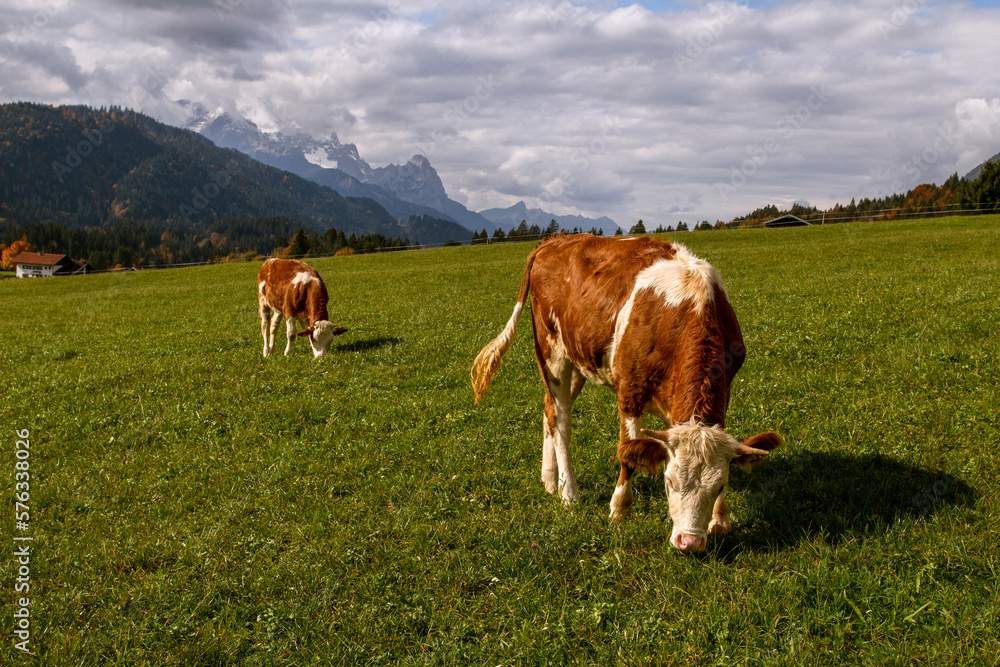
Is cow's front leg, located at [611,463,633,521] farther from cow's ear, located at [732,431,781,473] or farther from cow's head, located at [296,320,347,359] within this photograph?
cow's head, located at [296,320,347,359]

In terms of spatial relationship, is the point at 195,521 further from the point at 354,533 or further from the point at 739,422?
the point at 739,422

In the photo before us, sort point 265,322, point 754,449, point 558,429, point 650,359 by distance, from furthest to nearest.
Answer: point 265,322 → point 558,429 → point 650,359 → point 754,449

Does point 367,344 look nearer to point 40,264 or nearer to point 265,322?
point 265,322

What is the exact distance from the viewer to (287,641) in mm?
5031

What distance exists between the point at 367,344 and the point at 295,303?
260 centimetres

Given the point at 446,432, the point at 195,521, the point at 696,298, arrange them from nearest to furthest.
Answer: the point at 696,298 < the point at 195,521 < the point at 446,432

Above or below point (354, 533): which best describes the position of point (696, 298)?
above

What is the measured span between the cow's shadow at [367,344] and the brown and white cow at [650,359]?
31.5 ft

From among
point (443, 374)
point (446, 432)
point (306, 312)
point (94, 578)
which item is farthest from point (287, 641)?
point (306, 312)

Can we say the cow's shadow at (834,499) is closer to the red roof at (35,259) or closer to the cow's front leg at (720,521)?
the cow's front leg at (720,521)

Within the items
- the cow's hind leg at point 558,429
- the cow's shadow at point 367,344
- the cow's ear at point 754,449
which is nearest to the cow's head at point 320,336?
the cow's shadow at point 367,344

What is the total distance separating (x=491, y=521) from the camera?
671 cm

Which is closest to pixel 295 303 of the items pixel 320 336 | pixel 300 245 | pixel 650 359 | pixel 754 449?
pixel 320 336

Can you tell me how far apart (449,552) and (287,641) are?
70.3 inches
